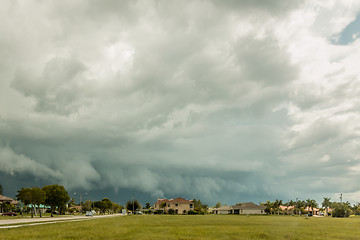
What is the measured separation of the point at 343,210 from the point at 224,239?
161 metres

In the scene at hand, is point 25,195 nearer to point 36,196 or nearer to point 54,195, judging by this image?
point 36,196

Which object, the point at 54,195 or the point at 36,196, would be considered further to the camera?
the point at 54,195

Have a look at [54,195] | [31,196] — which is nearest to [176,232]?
[31,196]

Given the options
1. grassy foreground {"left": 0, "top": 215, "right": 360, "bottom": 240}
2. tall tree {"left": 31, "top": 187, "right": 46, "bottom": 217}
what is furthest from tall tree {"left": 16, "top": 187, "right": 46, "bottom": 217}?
grassy foreground {"left": 0, "top": 215, "right": 360, "bottom": 240}

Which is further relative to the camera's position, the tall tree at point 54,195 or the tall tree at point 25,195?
the tall tree at point 54,195

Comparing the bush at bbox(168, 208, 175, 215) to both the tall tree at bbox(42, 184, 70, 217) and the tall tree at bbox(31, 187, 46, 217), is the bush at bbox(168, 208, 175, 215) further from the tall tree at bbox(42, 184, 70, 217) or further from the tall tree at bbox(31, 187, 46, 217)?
the tall tree at bbox(31, 187, 46, 217)

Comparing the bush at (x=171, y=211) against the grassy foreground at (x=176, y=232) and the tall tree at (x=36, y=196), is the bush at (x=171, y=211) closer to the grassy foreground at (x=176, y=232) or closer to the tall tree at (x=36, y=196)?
the tall tree at (x=36, y=196)

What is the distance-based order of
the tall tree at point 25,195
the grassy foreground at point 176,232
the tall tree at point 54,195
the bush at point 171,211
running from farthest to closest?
the bush at point 171,211 < the tall tree at point 54,195 < the tall tree at point 25,195 < the grassy foreground at point 176,232

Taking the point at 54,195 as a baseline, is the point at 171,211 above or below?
below

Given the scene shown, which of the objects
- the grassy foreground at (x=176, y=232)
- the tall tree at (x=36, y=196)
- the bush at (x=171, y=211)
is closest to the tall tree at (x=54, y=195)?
the tall tree at (x=36, y=196)

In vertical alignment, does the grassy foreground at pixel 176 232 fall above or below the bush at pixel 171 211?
above

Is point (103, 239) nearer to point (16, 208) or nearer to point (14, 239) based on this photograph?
point (14, 239)

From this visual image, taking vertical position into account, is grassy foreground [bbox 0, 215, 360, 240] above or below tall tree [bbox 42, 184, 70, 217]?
above

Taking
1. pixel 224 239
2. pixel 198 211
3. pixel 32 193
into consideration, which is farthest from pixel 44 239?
pixel 198 211
